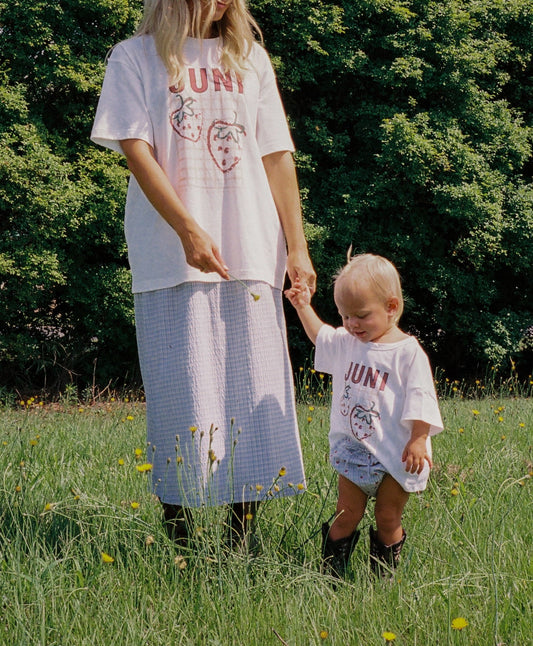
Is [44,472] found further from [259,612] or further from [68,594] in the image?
[259,612]

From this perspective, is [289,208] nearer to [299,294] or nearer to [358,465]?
[299,294]

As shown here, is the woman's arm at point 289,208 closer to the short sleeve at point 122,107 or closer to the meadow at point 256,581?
the short sleeve at point 122,107

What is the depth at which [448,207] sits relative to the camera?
34.8 feet

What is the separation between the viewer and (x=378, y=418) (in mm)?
2404

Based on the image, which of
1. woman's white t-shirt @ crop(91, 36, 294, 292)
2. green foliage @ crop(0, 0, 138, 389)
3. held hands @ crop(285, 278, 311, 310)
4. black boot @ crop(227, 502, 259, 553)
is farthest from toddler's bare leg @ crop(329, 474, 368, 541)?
green foliage @ crop(0, 0, 138, 389)

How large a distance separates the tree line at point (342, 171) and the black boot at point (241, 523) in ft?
22.5

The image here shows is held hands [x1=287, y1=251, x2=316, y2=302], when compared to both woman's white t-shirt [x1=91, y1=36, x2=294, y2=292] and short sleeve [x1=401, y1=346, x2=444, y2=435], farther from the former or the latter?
short sleeve [x1=401, y1=346, x2=444, y2=435]

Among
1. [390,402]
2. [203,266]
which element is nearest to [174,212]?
[203,266]

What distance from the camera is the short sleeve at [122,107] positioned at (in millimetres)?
2355

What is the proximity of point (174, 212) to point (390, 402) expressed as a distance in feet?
2.71

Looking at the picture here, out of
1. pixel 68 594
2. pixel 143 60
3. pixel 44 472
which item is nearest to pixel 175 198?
pixel 143 60

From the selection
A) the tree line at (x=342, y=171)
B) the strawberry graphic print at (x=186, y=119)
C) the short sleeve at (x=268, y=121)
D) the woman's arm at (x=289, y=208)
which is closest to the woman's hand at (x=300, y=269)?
the woman's arm at (x=289, y=208)

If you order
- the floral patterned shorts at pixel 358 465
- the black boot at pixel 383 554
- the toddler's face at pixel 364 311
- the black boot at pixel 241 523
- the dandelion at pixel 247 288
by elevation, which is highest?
the dandelion at pixel 247 288

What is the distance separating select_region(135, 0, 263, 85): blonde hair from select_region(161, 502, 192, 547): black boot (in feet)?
4.14
